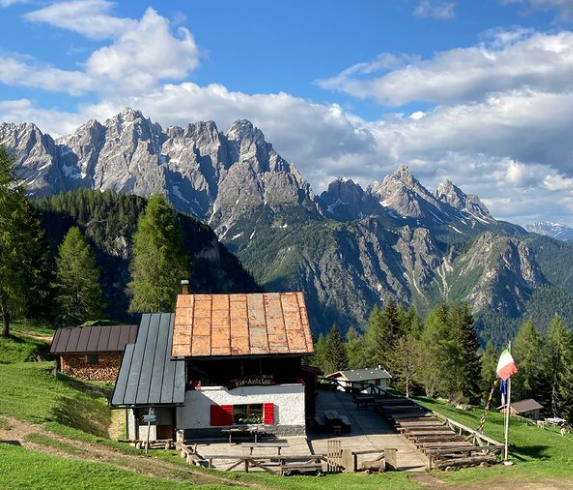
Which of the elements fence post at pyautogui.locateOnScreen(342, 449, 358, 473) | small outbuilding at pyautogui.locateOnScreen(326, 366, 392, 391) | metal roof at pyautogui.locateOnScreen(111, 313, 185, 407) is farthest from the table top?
small outbuilding at pyautogui.locateOnScreen(326, 366, 392, 391)

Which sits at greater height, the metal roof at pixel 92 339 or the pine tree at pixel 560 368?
the metal roof at pixel 92 339

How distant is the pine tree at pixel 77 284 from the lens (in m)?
68.6

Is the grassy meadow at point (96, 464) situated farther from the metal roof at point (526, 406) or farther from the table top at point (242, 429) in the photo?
the metal roof at point (526, 406)

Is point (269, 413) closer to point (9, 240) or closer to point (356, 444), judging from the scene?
point (356, 444)

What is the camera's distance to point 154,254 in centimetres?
5653

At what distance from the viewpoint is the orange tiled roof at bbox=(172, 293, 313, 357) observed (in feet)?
107

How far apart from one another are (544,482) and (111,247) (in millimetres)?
174012

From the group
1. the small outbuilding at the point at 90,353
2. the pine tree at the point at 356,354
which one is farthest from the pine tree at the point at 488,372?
the small outbuilding at the point at 90,353

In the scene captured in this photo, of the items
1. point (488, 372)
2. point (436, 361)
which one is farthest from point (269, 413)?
point (488, 372)

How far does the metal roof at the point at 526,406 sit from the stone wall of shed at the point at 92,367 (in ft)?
192

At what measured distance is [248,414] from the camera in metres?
32.7

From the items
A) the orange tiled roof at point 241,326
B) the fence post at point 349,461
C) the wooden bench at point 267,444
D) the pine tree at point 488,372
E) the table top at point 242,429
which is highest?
the orange tiled roof at point 241,326

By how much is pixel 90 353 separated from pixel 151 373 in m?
14.0

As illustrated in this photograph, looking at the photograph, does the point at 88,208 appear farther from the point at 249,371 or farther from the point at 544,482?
the point at 544,482
